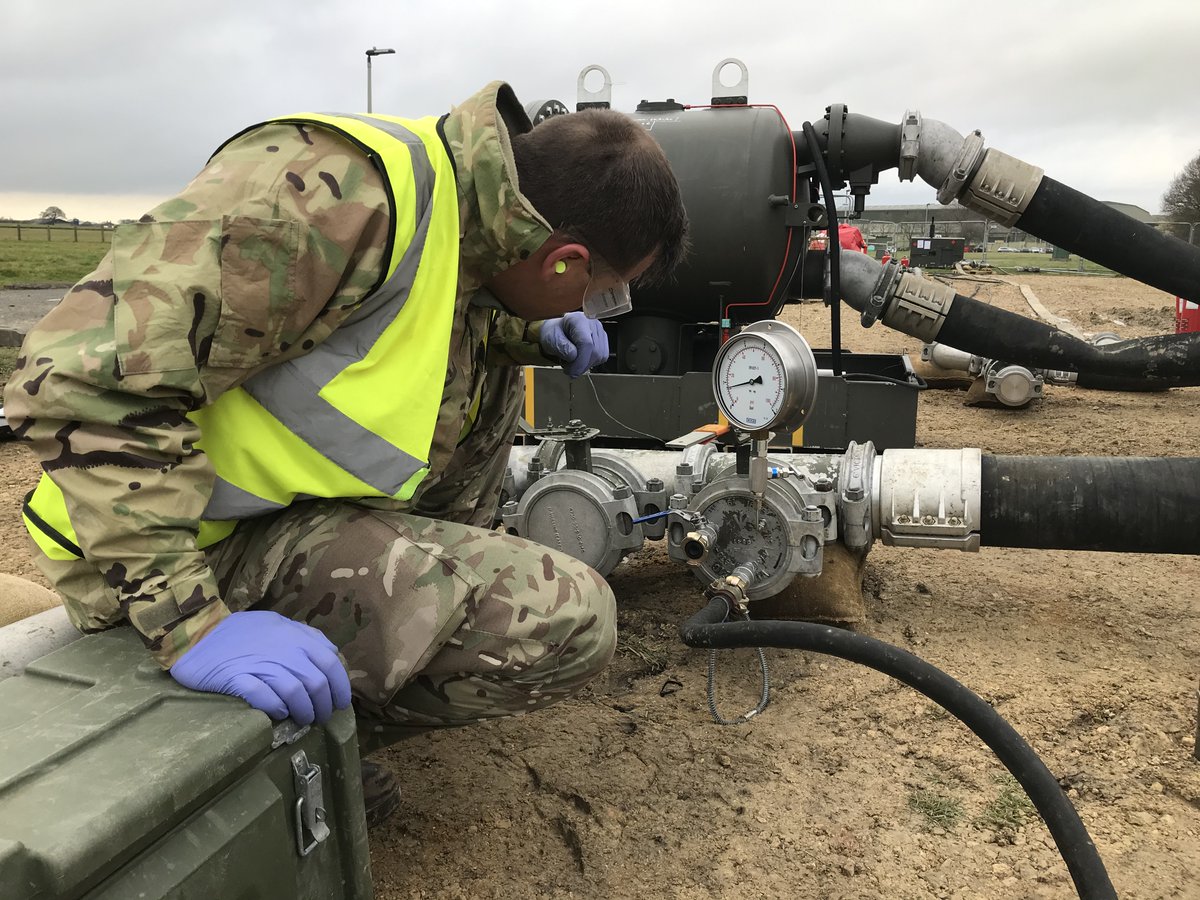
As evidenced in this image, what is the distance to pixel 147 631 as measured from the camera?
58.9 inches

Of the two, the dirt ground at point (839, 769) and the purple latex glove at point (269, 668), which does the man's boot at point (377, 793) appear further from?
the purple latex glove at point (269, 668)

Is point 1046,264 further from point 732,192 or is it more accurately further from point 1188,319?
point 732,192

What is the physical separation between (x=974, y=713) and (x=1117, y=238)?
295 centimetres

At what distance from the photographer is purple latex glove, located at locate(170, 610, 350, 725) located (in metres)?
1.43

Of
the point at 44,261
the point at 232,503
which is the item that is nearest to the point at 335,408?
the point at 232,503

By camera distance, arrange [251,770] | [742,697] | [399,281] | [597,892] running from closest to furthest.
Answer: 1. [251,770]
2. [399,281]
3. [597,892]
4. [742,697]

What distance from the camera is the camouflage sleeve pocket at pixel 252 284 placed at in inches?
60.6

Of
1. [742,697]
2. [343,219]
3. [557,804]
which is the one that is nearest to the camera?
[343,219]

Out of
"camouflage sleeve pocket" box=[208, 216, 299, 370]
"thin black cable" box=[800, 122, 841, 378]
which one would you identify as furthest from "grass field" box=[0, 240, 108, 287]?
"camouflage sleeve pocket" box=[208, 216, 299, 370]

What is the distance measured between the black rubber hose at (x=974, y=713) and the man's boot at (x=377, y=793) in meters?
0.80

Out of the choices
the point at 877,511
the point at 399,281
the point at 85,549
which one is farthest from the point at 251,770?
the point at 877,511

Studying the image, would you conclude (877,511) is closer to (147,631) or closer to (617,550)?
(617,550)

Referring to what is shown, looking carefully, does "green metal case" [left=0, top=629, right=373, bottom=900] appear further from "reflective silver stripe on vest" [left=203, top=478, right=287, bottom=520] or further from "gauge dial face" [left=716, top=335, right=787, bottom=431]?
"gauge dial face" [left=716, top=335, right=787, bottom=431]

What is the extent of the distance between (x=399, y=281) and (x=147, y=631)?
2.39 feet
